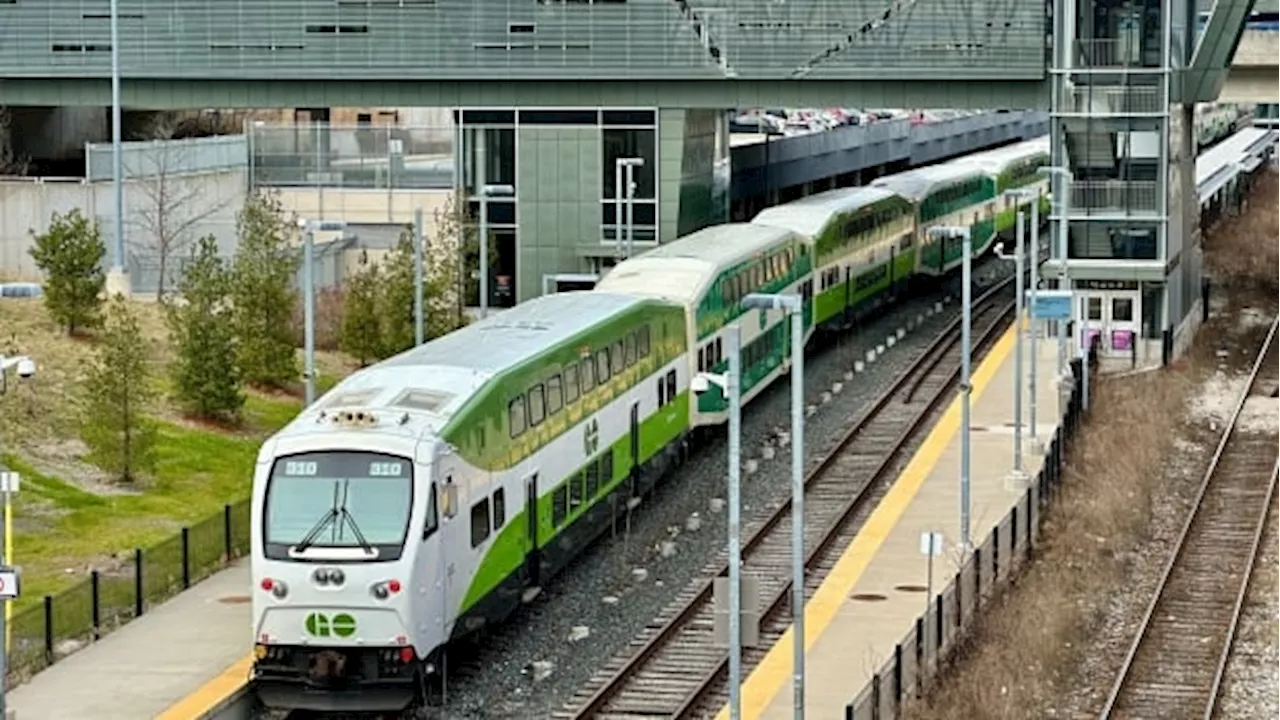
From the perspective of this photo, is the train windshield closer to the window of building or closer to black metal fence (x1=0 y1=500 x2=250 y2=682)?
black metal fence (x1=0 y1=500 x2=250 y2=682)

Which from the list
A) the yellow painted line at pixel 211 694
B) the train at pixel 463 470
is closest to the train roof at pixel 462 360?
the train at pixel 463 470

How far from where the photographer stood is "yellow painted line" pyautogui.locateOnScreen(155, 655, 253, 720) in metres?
26.3

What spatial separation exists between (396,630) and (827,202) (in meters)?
33.1

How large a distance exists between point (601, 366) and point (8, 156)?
42.5 m

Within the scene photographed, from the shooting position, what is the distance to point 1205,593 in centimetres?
3541

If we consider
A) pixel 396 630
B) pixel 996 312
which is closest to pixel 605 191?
pixel 996 312

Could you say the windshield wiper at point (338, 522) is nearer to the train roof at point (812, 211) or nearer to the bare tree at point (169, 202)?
the train roof at point (812, 211)

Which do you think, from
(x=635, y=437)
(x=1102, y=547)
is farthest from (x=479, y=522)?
(x=1102, y=547)

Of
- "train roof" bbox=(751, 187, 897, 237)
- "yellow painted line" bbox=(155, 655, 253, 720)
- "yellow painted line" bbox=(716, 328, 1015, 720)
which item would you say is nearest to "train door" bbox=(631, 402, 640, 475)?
"yellow painted line" bbox=(716, 328, 1015, 720)

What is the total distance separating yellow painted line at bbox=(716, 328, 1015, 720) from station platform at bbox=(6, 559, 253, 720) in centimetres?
596

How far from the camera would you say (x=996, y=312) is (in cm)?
6519

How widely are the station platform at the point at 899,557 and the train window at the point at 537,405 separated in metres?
4.24

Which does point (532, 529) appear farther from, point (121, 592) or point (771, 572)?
point (121, 592)

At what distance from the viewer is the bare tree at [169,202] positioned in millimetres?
62000
